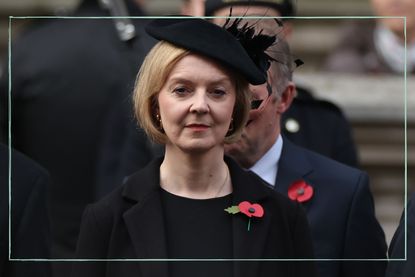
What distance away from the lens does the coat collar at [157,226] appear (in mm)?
5523

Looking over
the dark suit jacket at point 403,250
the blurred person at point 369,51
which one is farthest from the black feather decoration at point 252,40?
the blurred person at point 369,51

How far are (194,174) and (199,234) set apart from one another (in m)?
0.19

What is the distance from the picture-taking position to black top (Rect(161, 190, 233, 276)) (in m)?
5.54

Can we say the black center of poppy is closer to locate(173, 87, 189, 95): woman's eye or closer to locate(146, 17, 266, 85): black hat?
locate(146, 17, 266, 85): black hat

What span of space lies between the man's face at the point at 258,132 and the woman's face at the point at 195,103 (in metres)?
0.27

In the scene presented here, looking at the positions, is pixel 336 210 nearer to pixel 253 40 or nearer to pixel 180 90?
pixel 253 40

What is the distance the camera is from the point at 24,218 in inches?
227

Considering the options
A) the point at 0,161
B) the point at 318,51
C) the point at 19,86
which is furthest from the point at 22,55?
Answer: the point at 318,51

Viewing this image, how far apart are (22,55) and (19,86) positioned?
0.50m

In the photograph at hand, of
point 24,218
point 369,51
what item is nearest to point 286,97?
point 24,218

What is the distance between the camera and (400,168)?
789cm

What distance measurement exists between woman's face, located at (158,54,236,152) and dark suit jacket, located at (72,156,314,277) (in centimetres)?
21

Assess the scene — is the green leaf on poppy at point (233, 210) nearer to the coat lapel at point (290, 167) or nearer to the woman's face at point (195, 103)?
the woman's face at point (195, 103)

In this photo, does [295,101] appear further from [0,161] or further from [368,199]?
[0,161]
